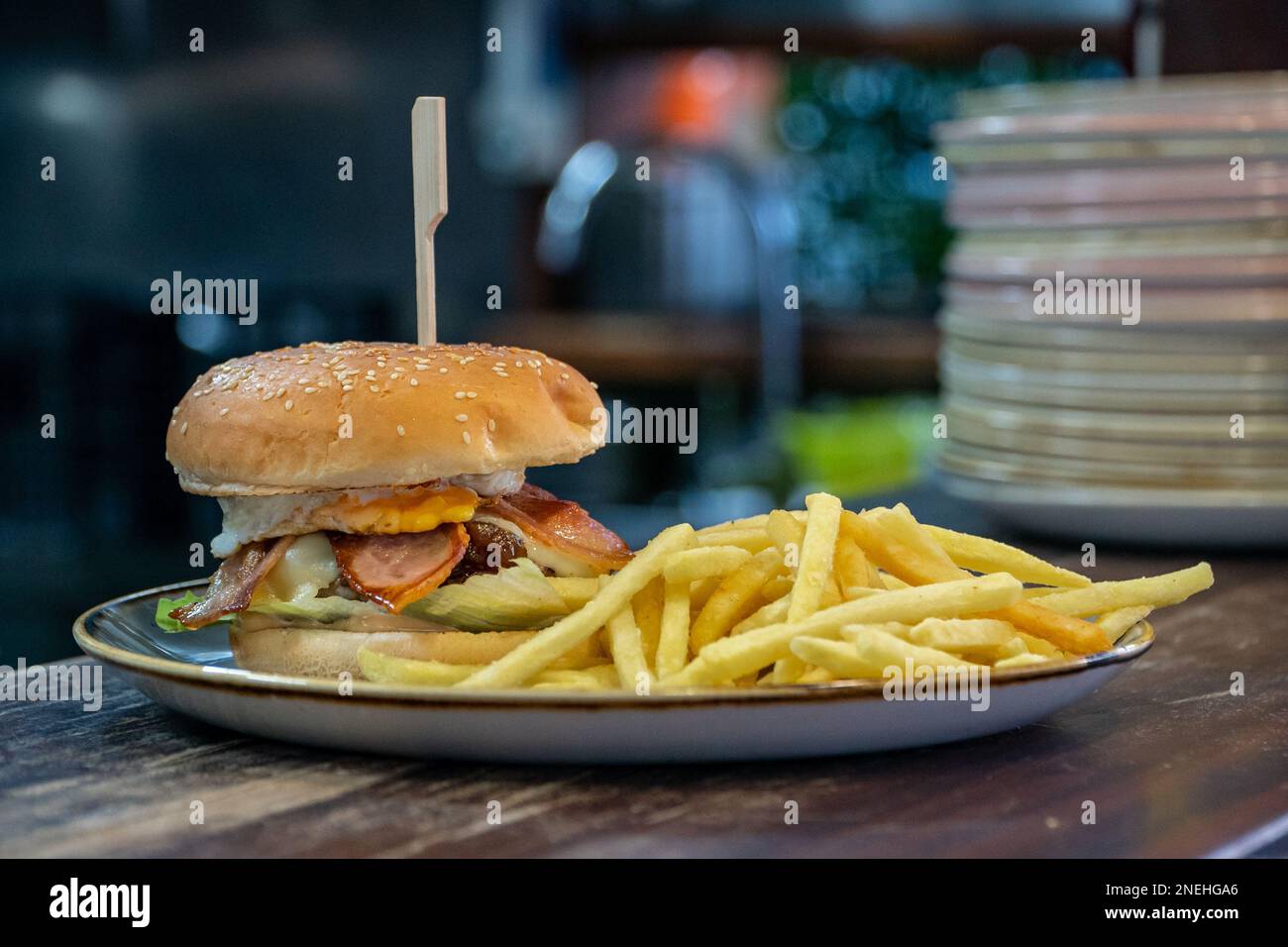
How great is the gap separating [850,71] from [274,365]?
7180mm

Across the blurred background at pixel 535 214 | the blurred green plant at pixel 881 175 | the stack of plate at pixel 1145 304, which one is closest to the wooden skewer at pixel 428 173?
the stack of plate at pixel 1145 304

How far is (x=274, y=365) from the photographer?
71.0 inches

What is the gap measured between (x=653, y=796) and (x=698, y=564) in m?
0.27

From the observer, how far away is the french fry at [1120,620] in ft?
5.60

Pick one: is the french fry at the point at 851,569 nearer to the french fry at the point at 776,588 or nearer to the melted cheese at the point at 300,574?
the french fry at the point at 776,588

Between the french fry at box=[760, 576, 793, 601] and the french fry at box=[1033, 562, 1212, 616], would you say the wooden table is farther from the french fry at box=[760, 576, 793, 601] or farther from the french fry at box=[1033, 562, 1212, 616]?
the french fry at box=[760, 576, 793, 601]

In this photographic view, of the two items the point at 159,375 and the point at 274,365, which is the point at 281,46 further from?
the point at 274,365

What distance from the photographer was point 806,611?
153cm

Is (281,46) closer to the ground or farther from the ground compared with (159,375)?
farther from the ground

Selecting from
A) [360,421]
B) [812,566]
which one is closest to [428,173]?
[360,421]

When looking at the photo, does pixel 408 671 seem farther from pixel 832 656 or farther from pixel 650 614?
pixel 832 656

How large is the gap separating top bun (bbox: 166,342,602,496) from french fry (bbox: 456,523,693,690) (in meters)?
0.25

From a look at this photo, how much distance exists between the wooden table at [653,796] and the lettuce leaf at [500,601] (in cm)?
23
